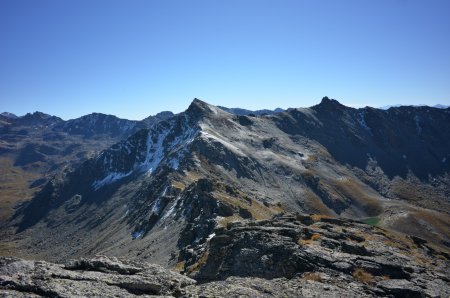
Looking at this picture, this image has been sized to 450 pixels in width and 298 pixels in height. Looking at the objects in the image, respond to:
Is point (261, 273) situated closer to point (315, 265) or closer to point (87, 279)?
point (315, 265)

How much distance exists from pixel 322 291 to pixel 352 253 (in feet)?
43.0

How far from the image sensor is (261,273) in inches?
1548

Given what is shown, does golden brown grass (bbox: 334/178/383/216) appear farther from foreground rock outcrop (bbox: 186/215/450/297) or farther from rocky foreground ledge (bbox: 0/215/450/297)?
foreground rock outcrop (bbox: 186/215/450/297)

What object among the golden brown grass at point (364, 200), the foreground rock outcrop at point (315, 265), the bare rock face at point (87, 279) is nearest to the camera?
the bare rock face at point (87, 279)

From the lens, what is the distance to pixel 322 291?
32.9m

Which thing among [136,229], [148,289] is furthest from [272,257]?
[136,229]

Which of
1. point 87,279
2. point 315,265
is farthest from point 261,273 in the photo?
point 87,279

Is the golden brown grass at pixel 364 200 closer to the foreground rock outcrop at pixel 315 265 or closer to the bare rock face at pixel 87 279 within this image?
the foreground rock outcrop at pixel 315 265

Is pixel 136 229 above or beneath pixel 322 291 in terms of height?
beneath

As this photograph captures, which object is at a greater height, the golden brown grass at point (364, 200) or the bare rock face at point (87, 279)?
the bare rock face at point (87, 279)

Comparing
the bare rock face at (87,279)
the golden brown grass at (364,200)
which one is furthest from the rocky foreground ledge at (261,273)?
the golden brown grass at (364,200)

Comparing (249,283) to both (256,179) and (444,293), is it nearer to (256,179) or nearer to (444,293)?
(444,293)

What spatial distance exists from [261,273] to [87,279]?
1855cm

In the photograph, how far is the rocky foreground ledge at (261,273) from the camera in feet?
85.6
